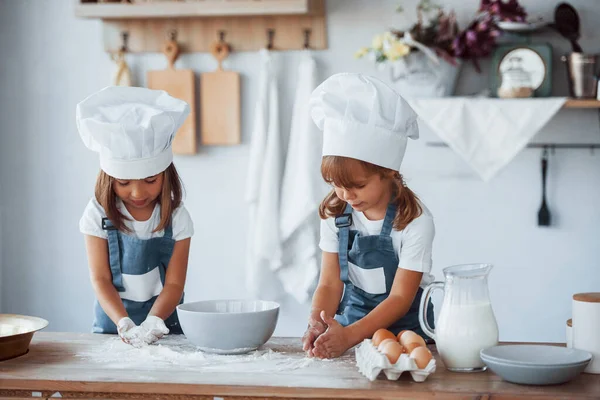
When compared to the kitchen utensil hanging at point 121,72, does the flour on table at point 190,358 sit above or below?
below

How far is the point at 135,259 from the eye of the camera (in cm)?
195

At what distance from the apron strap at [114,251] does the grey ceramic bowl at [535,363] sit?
0.96m

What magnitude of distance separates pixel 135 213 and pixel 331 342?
72 centimetres

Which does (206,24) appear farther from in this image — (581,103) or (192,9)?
(581,103)

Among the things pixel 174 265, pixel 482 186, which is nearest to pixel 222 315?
pixel 174 265

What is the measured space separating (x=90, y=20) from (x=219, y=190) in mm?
839

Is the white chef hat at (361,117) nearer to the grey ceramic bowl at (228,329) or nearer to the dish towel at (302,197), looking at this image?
the grey ceramic bowl at (228,329)

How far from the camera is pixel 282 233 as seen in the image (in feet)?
9.67

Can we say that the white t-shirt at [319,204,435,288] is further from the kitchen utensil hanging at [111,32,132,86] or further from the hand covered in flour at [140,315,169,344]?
the kitchen utensil hanging at [111,32,132,86]

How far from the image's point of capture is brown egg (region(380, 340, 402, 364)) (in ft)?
4.26

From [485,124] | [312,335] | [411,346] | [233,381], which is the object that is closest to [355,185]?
[312,335]

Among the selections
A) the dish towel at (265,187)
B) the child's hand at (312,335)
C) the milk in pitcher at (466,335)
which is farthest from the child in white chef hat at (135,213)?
the dish towel at (265,187)

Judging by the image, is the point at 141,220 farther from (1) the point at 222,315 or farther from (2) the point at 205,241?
(2) the point at 205,241

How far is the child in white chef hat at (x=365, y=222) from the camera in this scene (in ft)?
5.20
